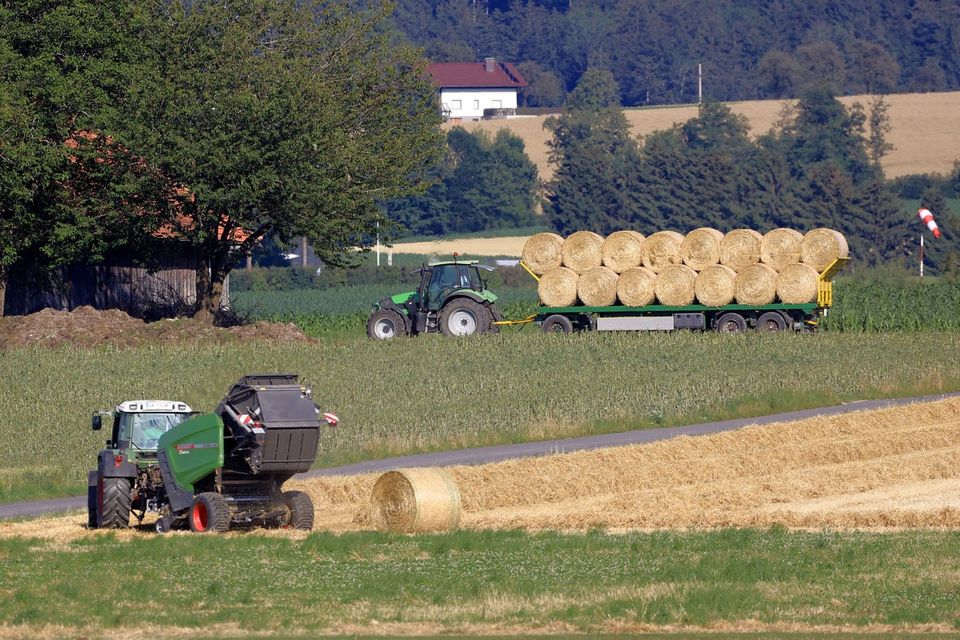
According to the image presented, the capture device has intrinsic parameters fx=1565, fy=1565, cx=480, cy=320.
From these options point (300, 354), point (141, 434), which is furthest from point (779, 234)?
point (141, 434)

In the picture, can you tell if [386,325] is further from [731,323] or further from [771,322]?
[771,322]

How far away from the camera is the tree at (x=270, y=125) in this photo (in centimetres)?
4372

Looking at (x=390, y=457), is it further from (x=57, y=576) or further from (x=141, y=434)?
(x=57, y=576)

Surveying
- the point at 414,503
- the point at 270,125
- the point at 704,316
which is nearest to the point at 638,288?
the point at 704,316

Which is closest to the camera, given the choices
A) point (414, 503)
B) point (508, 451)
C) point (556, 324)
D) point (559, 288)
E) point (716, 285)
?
point (414, 503)

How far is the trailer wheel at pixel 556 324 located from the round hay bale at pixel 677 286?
9.59 ft

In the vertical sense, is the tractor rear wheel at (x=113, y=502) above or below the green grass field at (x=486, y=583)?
above

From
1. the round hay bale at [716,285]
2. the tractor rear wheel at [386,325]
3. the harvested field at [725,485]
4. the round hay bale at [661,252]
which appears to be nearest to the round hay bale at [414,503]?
the harvested field at [725,485]

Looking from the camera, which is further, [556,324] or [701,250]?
[556,324]

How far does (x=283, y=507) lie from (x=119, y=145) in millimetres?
26857

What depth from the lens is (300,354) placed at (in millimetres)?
39875

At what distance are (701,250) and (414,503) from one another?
27691 millimetres

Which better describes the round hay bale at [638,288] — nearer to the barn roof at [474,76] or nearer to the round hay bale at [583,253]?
the round hay bale at [583,253]

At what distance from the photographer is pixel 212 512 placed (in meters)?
18.7
